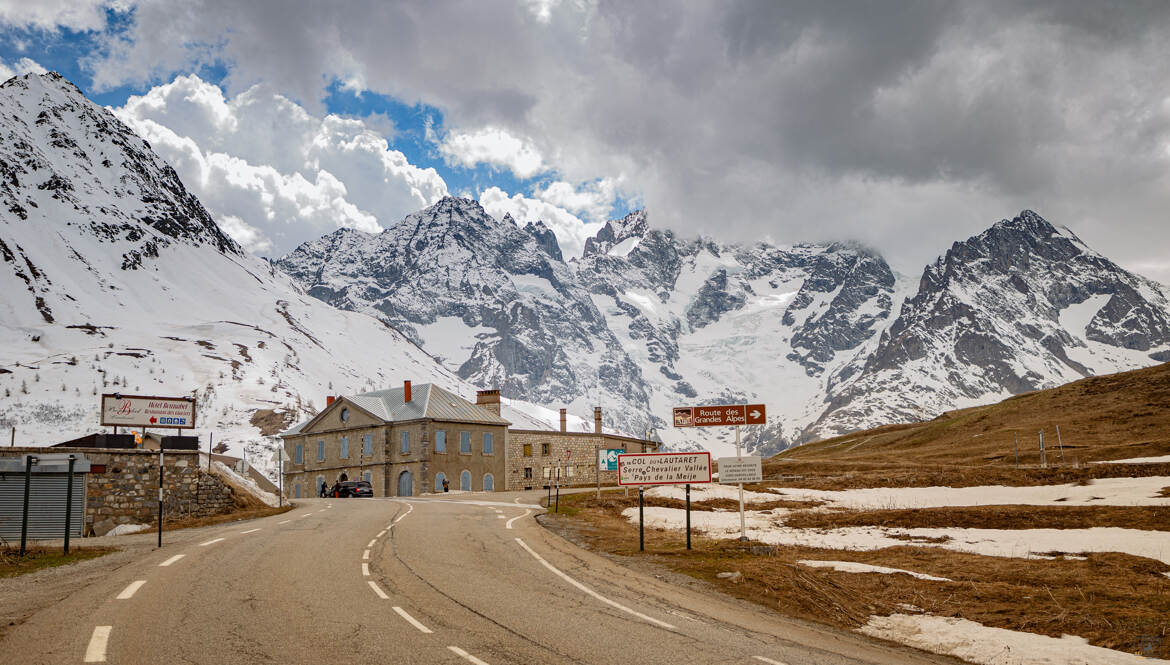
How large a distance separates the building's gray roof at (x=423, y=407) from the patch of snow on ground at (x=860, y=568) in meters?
54.9

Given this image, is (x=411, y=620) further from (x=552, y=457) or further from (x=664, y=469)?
(x=552, y=457)

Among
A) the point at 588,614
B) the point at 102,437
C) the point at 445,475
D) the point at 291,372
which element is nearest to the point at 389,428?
the point at 445,475

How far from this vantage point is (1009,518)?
26.2m

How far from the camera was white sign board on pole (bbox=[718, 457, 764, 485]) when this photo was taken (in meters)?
21.6

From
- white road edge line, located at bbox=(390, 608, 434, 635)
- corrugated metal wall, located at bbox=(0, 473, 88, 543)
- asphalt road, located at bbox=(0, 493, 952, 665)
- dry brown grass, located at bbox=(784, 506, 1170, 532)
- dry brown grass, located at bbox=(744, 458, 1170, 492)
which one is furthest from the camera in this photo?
dry brown grass, located at bbox=(744, 458, 1170, 492)

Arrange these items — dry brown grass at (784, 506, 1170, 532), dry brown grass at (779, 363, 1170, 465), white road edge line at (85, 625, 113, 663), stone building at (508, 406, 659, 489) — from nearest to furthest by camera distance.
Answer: white road edge line at (85, 625, 113, 663) → dry brown grass at (784, 506, 1170, 532) → dry brown grass at (779, 363, 1170, 465) → stone building at (508, 406, 659, 489)

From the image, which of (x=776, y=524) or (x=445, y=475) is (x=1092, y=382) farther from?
(x=776, y=524)

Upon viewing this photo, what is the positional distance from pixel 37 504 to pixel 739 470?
76.6ft

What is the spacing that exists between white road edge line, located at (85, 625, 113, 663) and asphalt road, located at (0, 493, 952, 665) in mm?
26

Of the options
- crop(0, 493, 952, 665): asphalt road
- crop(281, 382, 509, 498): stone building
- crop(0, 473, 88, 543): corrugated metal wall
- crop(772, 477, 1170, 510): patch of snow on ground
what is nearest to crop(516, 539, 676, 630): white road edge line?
crop(0, 493, 952, 665): asphalt road

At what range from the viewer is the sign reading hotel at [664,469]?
22578 millimetres

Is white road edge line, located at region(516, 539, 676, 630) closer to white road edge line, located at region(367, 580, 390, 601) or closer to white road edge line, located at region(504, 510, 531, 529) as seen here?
white road edge line, located at region(367, 580, 390, 601)

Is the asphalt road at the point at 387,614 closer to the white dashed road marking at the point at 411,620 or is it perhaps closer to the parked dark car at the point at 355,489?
the white dashed road marking at the point at 411,620

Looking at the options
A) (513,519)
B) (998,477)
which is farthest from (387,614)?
(998,477)
